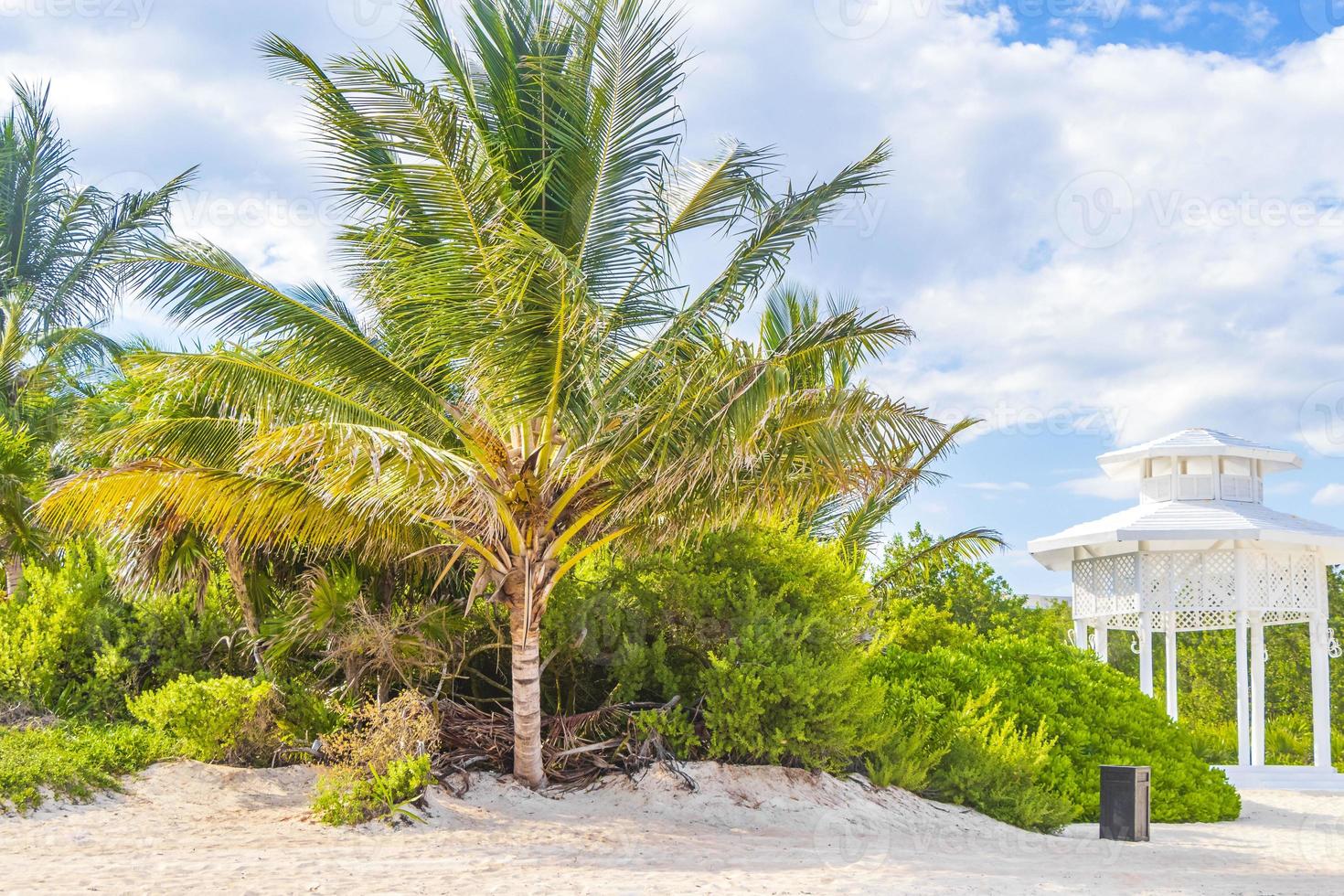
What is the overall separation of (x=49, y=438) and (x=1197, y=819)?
16.9 m

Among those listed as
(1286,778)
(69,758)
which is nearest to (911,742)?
(69,758)

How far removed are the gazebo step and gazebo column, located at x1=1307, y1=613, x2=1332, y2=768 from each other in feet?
1.00

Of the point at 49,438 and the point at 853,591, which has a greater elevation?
the point at 49,438

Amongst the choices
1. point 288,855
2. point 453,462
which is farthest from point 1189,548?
point 288,855

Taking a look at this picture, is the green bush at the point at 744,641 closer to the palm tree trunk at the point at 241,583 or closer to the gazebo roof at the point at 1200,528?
the palm tree trunk at the point at 241,583

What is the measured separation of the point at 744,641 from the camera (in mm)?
11969

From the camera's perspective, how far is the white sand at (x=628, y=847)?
820 cm

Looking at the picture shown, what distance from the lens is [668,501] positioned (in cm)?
1070

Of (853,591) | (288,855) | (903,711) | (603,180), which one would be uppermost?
(603,180)

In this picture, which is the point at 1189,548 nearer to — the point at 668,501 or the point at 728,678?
the point at 728,678

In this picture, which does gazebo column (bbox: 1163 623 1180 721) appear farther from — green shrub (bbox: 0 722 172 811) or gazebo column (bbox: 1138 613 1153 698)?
green shrub (bbox: 0 722 172 811)

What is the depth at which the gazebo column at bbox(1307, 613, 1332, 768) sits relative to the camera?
59.9 feet

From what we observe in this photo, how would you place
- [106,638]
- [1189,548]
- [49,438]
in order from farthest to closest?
[1189,548], [49,438], [106,638]

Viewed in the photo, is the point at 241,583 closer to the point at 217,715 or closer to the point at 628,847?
the point at 217,715
